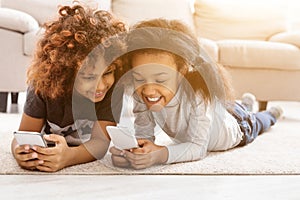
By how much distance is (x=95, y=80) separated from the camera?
136cm

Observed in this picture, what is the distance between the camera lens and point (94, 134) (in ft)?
4.79

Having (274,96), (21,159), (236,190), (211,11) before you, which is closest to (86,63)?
(21,159)

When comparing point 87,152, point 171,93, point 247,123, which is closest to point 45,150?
point 87,152

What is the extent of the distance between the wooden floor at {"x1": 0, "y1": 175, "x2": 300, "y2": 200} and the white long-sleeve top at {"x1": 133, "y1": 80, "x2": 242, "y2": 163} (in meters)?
0.17

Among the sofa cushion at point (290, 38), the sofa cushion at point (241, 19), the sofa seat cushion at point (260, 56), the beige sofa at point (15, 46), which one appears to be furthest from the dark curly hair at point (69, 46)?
the sofa cushion at point (241, 19)

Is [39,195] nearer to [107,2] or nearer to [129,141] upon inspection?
[129,141]

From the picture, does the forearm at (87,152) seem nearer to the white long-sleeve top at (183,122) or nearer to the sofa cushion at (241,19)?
the white long-sleeve top at (183,122)

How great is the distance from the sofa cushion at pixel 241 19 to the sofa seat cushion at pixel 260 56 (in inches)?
22.4

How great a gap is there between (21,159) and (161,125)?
1.42 feet

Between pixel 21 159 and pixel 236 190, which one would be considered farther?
pixel 21 159

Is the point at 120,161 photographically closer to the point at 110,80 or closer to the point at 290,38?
the point at 110,80

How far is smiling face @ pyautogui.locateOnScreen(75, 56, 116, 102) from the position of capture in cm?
134

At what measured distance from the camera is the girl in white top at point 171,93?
4.56ft

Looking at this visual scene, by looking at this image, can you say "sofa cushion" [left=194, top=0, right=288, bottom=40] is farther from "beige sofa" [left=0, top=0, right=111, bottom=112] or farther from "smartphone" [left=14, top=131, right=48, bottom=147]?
"smartphone" [left=14, top=131, right=48, bottom=147]
